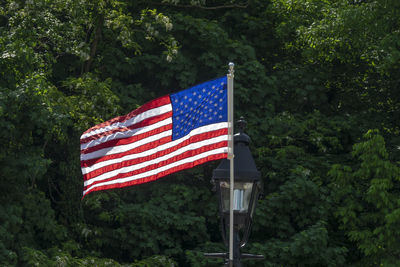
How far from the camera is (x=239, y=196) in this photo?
318 inches

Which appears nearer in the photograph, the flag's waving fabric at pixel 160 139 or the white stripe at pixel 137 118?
the flag's waving fabric at pixel 160 139

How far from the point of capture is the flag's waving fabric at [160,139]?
28.7 ft

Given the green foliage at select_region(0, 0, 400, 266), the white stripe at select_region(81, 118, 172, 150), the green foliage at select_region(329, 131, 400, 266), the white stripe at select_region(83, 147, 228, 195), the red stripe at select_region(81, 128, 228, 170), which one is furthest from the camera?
the green foliage at select_region(0, 0, 400, 266)

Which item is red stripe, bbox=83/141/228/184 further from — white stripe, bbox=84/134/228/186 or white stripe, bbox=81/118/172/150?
white stripe, bbox=81/118/172/150

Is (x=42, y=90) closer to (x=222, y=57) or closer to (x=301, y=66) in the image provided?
(x=222, y=57)

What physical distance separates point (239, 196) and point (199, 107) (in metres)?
1.36

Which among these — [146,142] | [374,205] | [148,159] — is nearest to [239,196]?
[148,159]

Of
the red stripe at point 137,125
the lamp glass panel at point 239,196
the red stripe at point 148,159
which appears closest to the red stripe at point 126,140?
the red stripe at point 137,125

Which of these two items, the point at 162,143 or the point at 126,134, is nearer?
the point at 162,143

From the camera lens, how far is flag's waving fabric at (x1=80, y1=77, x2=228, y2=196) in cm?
875

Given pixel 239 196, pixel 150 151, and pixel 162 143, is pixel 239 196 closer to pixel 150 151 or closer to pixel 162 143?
pixel 162 143

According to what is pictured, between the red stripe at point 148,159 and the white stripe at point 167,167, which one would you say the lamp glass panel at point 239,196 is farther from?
the red stripe at point 148,159

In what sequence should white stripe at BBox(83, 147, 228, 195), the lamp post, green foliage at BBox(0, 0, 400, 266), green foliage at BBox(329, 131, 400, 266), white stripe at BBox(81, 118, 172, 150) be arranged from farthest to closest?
green foliage at BBox(0, 0, 400, 266) → green foliage at BBox(329, 131, 400, 266) → white stripe at BBox(81, 118, 172, 150) → white stripe at BBox(83, 147, 228, 195) → the lamp post

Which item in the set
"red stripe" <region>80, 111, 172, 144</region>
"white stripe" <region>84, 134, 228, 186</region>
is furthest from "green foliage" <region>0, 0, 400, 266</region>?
"white stripe" <region>84, 134, 228, 186</region>
